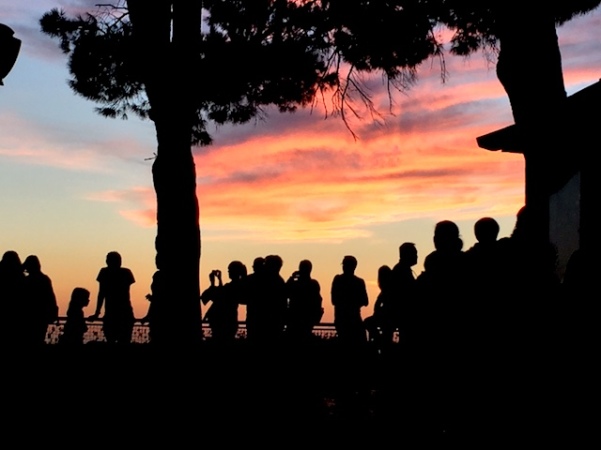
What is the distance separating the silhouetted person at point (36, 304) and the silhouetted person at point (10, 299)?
3.2 inches

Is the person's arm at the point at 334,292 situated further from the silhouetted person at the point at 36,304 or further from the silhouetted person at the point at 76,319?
the silhouetted person at the point at 36,304

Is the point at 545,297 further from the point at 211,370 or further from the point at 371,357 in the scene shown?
the point at 211,370

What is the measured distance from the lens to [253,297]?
12773 mm

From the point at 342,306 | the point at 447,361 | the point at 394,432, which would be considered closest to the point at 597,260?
the point at 447,361

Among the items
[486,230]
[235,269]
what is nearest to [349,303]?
[235,269]

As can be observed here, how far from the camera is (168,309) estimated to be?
1373 cm

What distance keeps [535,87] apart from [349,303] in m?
3.78

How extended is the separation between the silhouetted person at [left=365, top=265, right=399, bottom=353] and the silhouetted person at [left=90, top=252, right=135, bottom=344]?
420 centimetres

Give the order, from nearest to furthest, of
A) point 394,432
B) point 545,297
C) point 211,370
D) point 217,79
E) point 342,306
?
point 545,297, point 394,432, point 342,306, point 211,370, point 217,79

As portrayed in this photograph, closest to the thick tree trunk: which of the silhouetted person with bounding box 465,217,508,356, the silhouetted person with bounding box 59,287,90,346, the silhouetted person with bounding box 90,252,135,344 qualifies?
the silhouetted person with bounding box 465,217,508,356

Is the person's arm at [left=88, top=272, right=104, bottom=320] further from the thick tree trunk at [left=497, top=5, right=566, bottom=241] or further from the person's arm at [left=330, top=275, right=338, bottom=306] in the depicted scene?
the thick tree trunk at [left=497, top=5, right=566, bottom=241]

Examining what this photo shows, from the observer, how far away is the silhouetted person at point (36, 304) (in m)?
11.1

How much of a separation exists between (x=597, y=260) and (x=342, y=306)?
7003 millimetres

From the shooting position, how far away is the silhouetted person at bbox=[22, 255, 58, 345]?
11.1 metres
